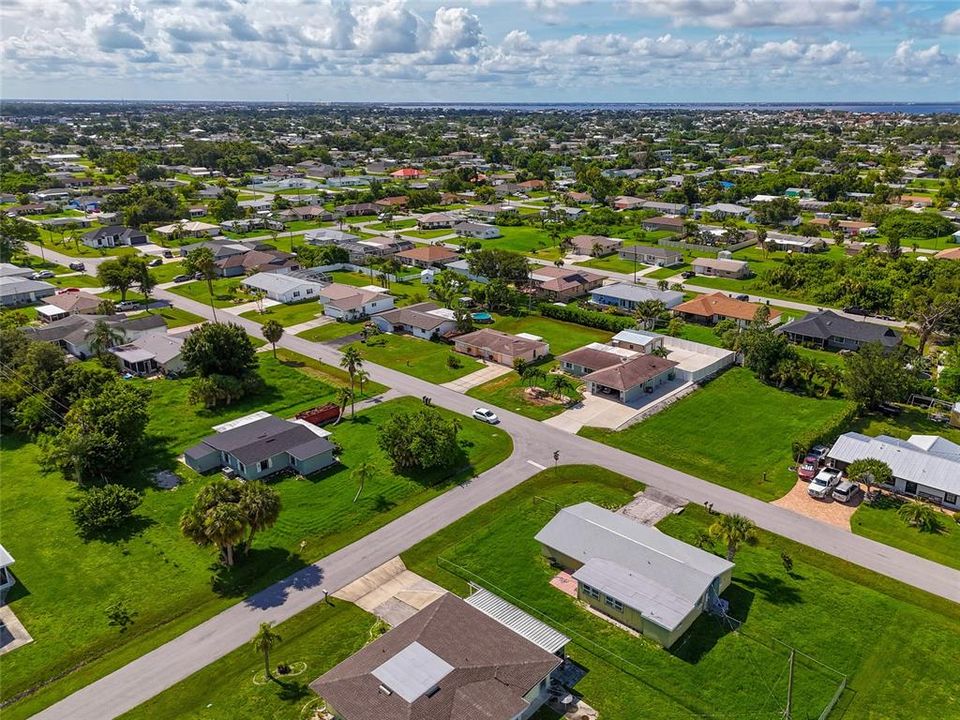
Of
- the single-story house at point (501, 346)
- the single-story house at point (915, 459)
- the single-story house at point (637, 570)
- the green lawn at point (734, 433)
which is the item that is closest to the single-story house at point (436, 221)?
the single-story house at point (501, 346)

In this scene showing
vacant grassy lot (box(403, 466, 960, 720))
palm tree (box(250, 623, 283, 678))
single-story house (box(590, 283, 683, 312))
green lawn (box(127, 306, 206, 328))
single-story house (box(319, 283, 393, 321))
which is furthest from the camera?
single-story house (box(590, 283, 683, 312))

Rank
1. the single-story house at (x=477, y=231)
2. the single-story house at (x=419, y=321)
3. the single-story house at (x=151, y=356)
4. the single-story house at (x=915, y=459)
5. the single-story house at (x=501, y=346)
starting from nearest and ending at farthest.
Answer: the single-story house at (x=915, y=459), the single-story house at (x=151, y=356), the single-story house at (x=501, y=346), the single-story house at (x=419, y=321), the single-story house at (x=477, y=231)

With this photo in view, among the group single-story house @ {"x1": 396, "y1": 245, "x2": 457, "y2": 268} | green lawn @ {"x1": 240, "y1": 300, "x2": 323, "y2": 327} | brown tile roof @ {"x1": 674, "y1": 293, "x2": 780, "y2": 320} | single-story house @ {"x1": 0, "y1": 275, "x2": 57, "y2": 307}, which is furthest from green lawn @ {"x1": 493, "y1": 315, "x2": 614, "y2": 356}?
single-story house @ {"x1": 0, "y1": 275, "x2": 57, "y2": 307}

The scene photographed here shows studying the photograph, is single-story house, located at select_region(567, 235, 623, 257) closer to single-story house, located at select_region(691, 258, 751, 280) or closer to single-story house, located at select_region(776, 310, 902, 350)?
single-story house, located at select_region(691, 258, 751, 280)

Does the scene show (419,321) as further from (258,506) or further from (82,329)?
(258,506)

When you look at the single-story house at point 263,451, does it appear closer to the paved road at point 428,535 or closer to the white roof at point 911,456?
the paved road at point 428,535

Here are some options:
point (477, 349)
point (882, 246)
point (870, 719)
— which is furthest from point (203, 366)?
point (882, 246)
